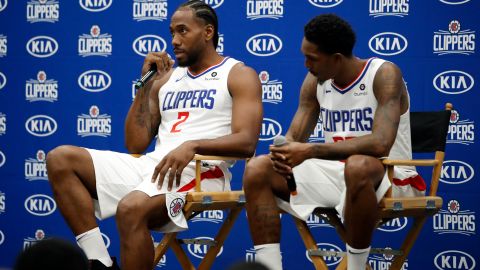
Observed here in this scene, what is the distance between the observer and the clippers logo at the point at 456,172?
4340 mm

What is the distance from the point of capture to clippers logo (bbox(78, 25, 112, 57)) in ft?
16.6

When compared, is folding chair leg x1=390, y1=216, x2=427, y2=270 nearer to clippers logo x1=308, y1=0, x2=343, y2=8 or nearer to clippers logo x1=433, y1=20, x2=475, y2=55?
clippers logo x1=433, y1=20, x2=475, y2=55

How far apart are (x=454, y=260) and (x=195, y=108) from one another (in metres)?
1.66

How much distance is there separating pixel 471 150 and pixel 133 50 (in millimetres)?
2083

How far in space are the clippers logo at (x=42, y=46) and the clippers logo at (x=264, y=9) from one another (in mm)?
1304

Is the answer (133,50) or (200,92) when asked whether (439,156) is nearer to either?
(200,92)

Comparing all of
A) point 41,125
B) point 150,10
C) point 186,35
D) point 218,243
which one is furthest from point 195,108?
point 41,125

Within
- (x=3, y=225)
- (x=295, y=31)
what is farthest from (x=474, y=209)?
(x=3, y=225)

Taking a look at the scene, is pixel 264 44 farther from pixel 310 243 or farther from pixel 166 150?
pixel 310 243

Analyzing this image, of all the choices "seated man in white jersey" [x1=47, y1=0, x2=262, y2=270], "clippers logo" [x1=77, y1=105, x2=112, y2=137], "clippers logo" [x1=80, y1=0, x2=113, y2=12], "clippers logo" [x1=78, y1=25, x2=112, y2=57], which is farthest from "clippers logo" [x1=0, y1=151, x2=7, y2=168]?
"seated man in white jersey" [x1=47, y1=0, x2=262, y2=270]

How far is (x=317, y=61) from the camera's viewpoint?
3.45 metres

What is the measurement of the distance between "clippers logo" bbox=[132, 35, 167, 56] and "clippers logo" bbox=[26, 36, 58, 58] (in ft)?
1.83

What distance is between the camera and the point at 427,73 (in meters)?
4.40

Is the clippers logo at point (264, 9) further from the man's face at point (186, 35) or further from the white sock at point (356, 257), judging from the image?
the white sock at point (356, 257)
